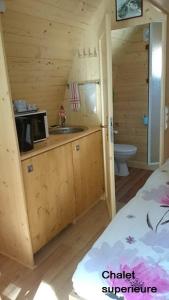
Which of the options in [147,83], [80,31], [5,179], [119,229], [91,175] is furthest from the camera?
[147,83]

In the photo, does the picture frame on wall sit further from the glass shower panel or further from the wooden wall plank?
the wooden wall plank

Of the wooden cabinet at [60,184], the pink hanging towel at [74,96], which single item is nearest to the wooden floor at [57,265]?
the wooden cabinet at [60,184]

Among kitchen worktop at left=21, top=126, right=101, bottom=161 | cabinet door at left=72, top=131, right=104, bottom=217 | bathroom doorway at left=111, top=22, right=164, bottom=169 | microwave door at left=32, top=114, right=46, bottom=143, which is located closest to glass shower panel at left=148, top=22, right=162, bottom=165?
bathroom doorway at left=111, top=22, right=164, bottom=169

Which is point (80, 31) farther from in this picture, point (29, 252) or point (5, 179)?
point (29, 252)

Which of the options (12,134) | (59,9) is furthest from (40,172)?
(59,9)

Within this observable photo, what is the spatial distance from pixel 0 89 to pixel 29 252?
125cm

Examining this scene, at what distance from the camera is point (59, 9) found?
198cm

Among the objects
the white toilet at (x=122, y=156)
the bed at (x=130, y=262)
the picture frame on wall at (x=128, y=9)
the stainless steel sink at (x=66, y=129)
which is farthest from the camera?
the white toilet at (x=122, y=156)

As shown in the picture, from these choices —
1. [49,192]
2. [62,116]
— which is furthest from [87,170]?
[62,116]

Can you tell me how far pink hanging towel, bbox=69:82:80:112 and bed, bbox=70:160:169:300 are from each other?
1.63 m

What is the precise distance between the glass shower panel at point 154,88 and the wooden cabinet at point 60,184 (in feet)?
3.82

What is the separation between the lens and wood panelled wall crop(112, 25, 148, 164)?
10.9 ft

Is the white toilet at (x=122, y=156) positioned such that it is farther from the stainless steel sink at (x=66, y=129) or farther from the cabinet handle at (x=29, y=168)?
the cabinet handle at (x=29, y=168)

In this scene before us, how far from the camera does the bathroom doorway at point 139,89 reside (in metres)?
3.24
